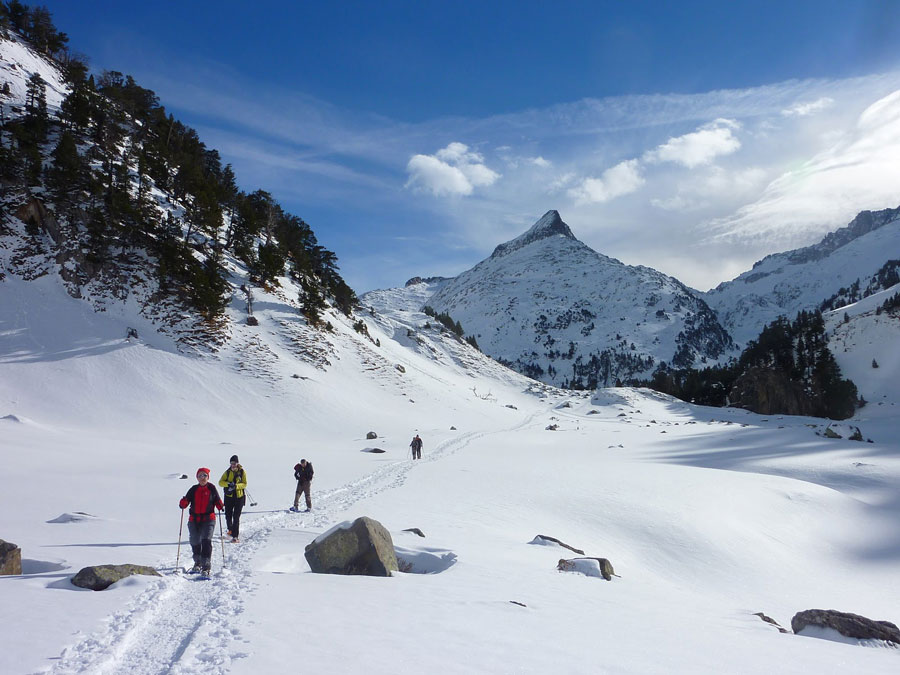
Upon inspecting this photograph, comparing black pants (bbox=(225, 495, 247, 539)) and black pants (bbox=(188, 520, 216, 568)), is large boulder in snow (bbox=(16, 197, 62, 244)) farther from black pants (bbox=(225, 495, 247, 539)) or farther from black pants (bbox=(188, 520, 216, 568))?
black pants (bbox=(188, 520, 216, 568))

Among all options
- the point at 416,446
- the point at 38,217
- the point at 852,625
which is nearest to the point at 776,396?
the point at 416,446

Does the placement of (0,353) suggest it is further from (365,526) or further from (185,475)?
(365,526)

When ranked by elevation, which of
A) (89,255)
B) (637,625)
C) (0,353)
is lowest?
(637,625)

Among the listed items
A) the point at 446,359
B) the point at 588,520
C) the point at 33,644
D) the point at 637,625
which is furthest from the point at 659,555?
the point at 446,359

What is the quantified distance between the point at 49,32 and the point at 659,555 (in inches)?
4121

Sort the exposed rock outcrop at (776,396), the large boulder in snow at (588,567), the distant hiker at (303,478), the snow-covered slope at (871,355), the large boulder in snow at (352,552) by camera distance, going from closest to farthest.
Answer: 1. the large boulder in snow at (352,552)
2. the large boulder in snow at (588,567)
3. the distant hiker at (303,478)
4. the exposed rock outcrop at (776,396)
5. the snow-covered slope at (871,355)

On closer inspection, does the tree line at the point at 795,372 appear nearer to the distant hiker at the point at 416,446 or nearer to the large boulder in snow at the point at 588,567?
the distant hiker at the point at 416,446

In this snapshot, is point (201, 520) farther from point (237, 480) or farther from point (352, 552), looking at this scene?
point (352, 552)

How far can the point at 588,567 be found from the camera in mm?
11609

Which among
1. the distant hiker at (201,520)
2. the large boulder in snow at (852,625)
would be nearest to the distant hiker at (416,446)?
the distant hiker at (201,520)

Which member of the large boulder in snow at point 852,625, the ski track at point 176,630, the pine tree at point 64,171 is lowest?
the large boulder in snow at point 852,625

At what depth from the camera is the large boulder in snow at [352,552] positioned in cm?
973

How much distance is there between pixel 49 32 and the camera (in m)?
72.0

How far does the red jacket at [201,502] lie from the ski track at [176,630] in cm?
108
